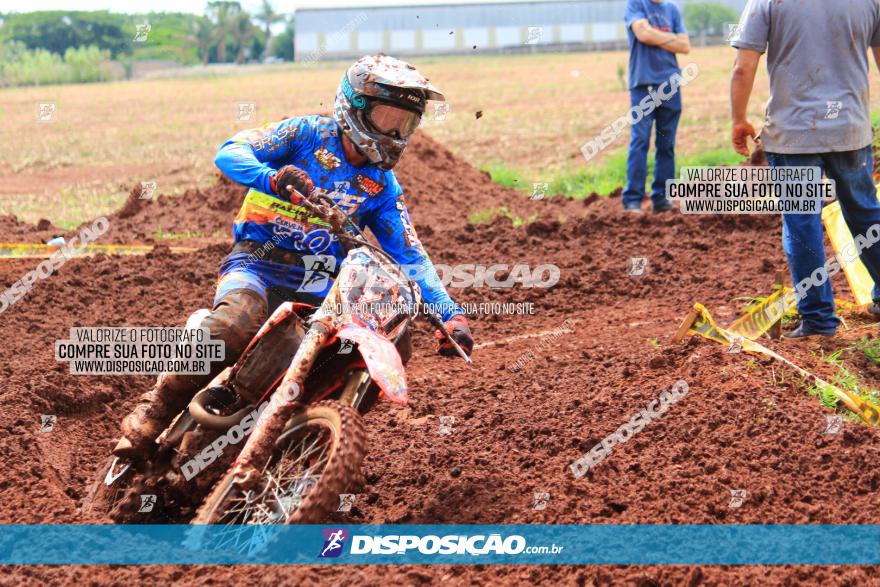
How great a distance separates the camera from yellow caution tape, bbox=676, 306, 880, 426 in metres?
5.41

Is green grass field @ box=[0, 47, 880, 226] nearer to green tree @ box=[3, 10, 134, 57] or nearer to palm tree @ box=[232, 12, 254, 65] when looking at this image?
green tree @ box=[3, 10, 134, 57]

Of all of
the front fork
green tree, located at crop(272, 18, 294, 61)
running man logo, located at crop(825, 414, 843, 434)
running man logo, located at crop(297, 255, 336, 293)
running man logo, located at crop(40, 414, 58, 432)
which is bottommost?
running man logo, located at crop(40, 414, 58, 432)

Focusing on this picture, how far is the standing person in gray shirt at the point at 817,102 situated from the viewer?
6863 mm

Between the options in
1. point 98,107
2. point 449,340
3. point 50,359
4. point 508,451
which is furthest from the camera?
point 98,107

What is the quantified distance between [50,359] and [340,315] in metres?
3.86

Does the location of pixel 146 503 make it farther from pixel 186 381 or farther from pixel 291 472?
pixel 291 472

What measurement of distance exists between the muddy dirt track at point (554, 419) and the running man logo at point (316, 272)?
1042mm

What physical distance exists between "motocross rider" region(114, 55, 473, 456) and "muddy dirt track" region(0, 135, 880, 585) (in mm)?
796

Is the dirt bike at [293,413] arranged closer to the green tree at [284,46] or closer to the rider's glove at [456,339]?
the rider's glove at [456,339]

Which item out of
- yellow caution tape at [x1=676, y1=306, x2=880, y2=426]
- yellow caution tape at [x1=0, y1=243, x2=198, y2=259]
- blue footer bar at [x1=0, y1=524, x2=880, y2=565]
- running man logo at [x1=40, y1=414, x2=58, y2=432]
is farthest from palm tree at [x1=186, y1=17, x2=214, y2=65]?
blue footer bar at [x1=0, y1=524, x2=880, y2=565]

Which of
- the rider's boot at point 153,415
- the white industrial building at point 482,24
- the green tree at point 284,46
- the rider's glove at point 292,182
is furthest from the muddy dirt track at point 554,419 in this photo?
the green tree at point 284,46

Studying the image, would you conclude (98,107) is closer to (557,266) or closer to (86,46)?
(86,46)

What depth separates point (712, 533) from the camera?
4.49 m

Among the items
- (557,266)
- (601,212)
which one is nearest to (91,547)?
(557,266)
